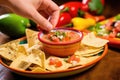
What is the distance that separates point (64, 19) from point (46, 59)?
555mm

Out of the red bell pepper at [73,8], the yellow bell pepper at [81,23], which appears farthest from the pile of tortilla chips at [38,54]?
the red bell pepper at [73,8]

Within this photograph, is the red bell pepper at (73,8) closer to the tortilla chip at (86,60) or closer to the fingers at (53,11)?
the fingers at (53,11)

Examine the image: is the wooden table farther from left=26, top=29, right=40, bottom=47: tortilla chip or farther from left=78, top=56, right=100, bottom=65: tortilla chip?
left=26, top=29, right=40, bottom=47: tortilla chip

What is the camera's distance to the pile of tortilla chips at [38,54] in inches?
39.1

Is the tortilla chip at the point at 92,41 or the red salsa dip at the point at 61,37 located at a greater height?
the red salsa dip at the point at 61,37

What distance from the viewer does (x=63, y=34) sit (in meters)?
1.08

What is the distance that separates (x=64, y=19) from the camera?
5.16 ft

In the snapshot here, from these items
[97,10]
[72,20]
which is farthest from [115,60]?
[97,10]

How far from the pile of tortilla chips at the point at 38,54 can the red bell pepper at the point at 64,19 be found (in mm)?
363

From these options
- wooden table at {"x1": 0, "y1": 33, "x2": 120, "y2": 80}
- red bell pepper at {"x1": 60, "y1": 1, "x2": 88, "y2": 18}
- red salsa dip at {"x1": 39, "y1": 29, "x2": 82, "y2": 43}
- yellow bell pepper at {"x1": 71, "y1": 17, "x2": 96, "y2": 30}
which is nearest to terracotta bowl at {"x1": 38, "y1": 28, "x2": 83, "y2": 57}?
red salsa dip at {"x1": 39, "y1": 29, "x2": 82, "y2": 43}

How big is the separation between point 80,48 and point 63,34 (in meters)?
0.11

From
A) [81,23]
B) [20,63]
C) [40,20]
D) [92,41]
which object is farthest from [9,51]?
[81,23]

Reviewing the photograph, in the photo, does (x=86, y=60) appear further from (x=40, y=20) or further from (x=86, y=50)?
(x=40, y=20)

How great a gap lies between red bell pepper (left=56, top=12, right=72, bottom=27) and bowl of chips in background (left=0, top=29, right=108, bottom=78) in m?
0.39
